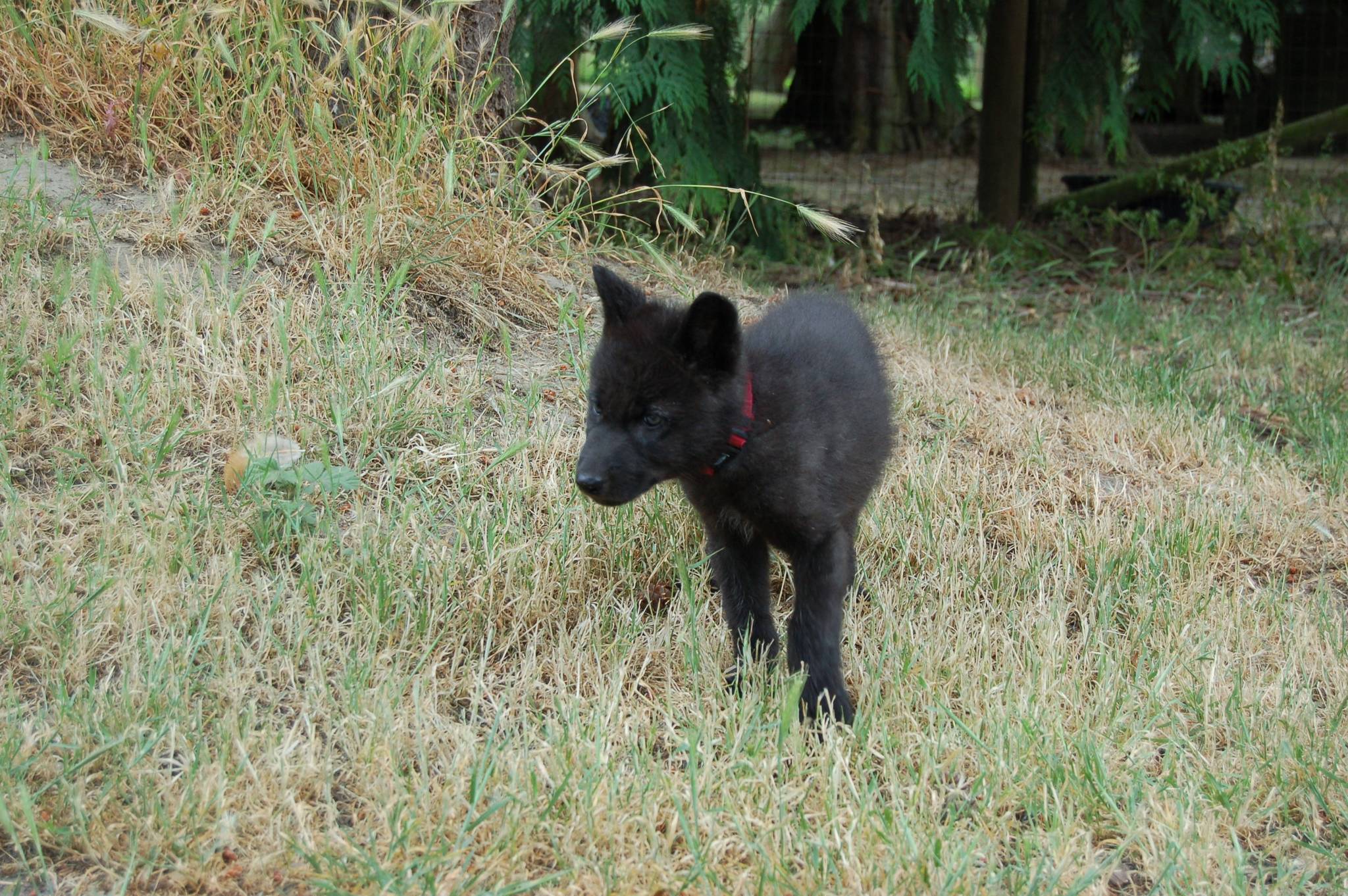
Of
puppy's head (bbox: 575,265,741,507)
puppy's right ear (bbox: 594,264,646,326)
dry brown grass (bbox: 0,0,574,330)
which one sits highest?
dry brown grass (bbox: 0,0,574,330)

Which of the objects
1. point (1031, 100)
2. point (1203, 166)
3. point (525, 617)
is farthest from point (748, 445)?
point (1031, 100)

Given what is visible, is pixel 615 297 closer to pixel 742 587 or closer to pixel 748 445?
pixel 748 445

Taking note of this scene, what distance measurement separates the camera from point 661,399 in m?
2.97

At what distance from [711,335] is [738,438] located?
0.95 feet

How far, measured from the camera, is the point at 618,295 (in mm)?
3164

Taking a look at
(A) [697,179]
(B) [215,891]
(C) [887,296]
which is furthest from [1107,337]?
(B) [215,891]

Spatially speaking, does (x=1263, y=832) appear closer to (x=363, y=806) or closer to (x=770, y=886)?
(x=770, y=886)

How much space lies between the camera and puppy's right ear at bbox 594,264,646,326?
315cm

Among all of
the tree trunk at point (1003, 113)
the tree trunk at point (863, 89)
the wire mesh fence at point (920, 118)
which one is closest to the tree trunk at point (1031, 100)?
the tree trunk at point (1003, 113)

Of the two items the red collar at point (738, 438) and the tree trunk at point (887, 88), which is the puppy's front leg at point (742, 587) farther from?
the tree trunk at point (887, 88)

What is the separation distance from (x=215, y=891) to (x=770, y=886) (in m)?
1.07

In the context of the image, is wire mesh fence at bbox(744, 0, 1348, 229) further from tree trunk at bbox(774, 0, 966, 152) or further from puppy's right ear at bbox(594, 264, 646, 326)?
puppy's right ear at bbox(594, 264, 646, 326)

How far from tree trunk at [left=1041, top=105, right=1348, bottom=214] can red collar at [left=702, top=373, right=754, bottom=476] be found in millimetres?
5881

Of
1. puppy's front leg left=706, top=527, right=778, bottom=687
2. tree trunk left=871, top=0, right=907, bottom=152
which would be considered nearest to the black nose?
puppy's front leg left=706, top=527, right=778, bottom=687
